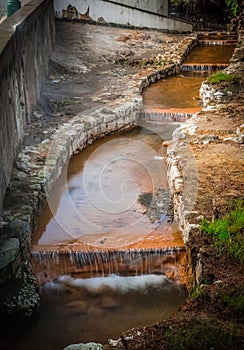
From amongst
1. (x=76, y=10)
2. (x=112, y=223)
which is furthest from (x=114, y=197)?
(x=76, y=10)

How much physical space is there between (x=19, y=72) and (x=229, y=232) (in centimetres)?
446

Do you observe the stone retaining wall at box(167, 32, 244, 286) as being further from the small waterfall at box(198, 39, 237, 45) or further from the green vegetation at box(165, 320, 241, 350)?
the small waterfall at box(198, 39, 237, 45)

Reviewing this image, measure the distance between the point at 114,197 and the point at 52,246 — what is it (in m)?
1.56

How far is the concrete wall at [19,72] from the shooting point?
22.6ft

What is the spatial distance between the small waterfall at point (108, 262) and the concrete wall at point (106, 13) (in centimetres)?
1131

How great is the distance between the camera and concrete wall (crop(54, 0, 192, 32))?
1589 centimetres

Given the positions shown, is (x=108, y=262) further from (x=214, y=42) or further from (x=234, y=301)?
(x=214, y=42)

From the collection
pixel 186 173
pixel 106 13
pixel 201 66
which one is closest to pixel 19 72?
pixel 186 173

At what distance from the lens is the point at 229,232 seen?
5855mm

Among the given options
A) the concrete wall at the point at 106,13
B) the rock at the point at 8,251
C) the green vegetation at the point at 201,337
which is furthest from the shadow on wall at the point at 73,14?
the green vegetation at the point at 201,337

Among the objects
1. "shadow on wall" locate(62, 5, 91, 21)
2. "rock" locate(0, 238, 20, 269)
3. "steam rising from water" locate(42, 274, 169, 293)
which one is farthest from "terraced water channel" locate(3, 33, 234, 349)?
"shadow on wall" locate(62, 5, 91, 21)

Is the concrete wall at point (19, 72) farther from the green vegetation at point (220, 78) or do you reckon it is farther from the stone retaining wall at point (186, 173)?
the green vegetation at point (220, 78)

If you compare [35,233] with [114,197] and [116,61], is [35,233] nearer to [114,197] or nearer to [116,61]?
→ [114,197]

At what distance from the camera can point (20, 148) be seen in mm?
8148
